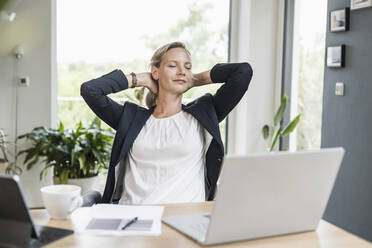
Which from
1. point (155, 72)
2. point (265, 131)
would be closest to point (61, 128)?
point (265, 131)

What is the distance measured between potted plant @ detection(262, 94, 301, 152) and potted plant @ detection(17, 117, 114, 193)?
143 cm

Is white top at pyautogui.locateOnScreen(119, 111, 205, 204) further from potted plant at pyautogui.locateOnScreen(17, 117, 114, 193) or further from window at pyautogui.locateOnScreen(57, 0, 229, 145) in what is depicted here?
window at pyautogui.locateOnScreen(57, 0, 229, 145)

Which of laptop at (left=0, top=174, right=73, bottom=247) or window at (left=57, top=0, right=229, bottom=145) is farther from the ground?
window at (left=57, top=0, right=229, bottom=145)

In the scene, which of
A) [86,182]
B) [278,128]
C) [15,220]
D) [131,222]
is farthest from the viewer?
[278,128]

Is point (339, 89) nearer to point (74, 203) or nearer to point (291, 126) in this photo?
point (291, 126)

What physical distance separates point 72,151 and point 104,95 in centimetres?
170

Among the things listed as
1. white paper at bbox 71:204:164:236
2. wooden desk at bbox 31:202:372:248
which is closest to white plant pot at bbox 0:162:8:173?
white paper at bbox 71:204:164:236

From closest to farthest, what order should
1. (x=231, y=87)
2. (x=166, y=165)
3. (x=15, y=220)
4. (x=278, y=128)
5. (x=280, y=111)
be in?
(x=15, y=220)
(x=166, y=165)
(x=231, y=87)
(x=280, y=111)
(x=278, y=128)

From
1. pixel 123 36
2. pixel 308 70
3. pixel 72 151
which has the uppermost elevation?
pixel 123 36

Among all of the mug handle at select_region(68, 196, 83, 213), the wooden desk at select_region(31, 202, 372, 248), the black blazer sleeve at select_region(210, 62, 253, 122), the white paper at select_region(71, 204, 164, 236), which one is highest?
the black blazer sleeve at select_region(210, 62, 253, 122)

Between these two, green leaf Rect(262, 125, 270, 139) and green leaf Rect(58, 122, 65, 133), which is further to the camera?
green leaf Rect(262, 125, 270, 139)

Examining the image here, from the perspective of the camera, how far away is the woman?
80.6 inches

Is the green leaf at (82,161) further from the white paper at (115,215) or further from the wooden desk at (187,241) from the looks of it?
the wooden desk at (187,241)

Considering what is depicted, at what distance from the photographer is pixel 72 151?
148 inches
